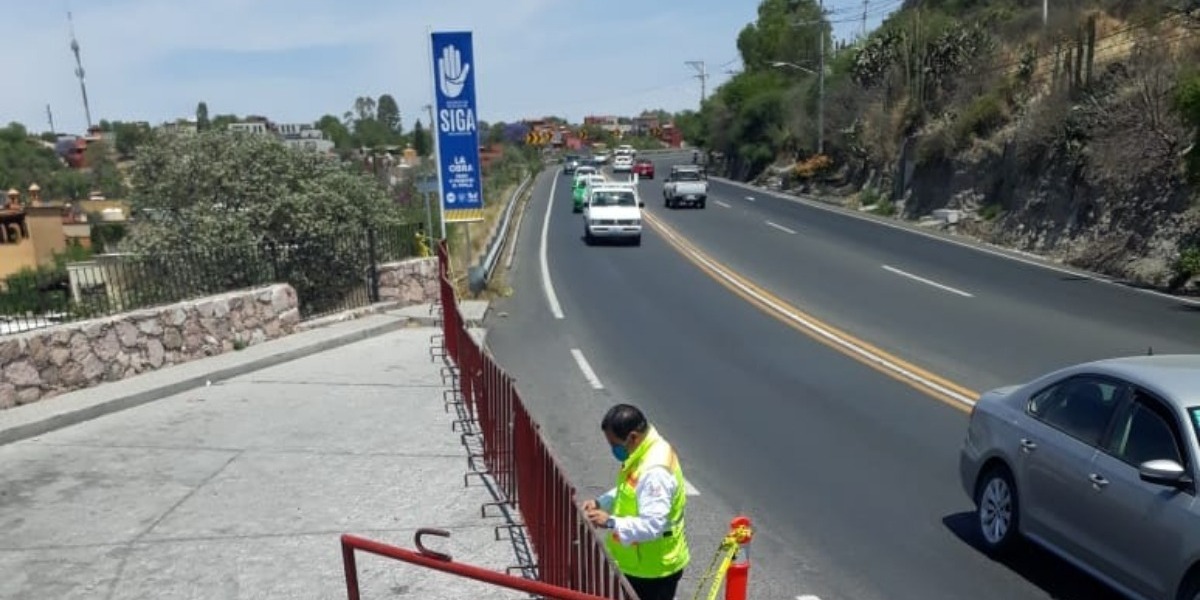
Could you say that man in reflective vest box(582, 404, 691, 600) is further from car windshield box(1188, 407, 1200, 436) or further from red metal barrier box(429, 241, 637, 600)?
car windshield box(1188, 407, 1200, 436)

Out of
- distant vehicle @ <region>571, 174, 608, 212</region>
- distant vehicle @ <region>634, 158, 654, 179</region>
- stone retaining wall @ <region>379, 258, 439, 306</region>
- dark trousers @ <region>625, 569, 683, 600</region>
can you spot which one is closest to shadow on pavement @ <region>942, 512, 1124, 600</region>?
dark trousers @ <region>625, 569, 683, 600</region>

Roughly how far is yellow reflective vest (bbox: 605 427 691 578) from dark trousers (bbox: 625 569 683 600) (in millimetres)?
40

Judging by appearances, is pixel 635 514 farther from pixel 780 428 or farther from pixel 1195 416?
pixel 780 428

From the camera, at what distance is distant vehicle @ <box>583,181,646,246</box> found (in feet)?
94.0

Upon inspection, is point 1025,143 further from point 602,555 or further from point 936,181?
point 602,555

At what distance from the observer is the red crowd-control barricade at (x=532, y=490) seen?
4.16m

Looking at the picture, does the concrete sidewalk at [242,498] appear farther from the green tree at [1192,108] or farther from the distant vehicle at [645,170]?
the distant vehicle at [645,170]

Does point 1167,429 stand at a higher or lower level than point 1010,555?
higher

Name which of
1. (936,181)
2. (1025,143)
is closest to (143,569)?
(1025,143)

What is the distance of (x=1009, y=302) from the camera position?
16.9 metres

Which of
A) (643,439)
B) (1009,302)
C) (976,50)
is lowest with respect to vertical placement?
(1009,302)

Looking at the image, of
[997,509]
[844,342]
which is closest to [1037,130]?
[844,342]

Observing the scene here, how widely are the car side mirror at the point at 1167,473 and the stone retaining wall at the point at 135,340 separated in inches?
423

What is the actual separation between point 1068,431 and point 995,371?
5988 millimetres
